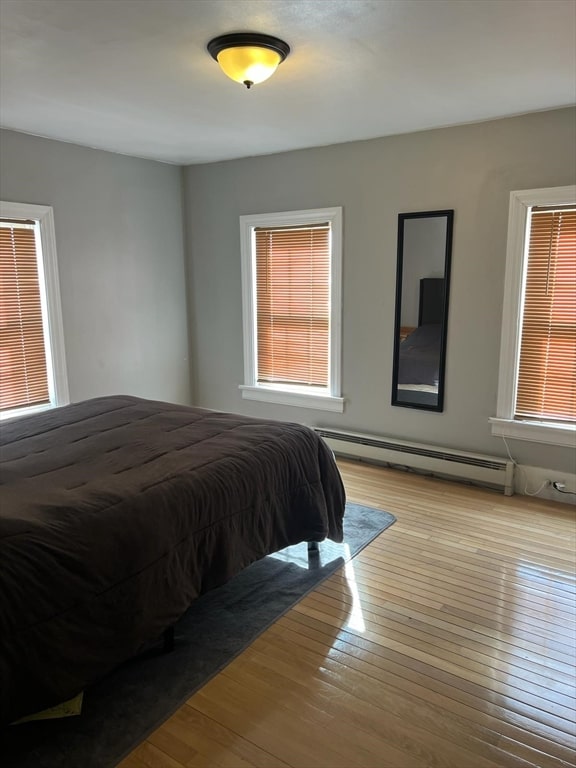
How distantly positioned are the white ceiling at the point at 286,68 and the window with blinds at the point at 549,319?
0.76 metres

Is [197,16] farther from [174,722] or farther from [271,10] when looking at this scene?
[174,722]

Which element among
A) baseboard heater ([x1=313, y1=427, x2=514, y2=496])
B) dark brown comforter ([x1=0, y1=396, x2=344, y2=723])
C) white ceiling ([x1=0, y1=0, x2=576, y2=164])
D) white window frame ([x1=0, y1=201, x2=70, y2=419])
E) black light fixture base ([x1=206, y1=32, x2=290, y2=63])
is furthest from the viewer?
white window frame ([x1=0, y1=201, x2=70, y2=419])

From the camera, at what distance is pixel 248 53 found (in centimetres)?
242

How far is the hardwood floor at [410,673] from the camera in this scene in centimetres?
181

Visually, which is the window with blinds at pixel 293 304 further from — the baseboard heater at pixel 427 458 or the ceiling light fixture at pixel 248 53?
the ceiling light fixture at pixel 248 53

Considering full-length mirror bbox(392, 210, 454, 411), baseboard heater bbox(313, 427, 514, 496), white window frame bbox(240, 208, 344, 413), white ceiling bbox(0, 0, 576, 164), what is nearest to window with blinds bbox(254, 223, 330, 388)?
white window frame bbox(240, 208, 344, 413)

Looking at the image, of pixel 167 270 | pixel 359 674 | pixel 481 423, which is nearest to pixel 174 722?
pixel 359 674

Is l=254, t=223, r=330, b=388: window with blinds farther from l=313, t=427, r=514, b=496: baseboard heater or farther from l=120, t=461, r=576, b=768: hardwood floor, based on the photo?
l=120, t=461, r=576, b=768: hardwood floor

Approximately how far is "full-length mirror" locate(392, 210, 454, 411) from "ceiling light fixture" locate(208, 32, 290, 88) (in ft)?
6.16

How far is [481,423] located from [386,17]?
8.98ft

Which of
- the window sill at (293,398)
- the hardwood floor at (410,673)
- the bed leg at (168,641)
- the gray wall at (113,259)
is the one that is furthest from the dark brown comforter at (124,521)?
the window sill at (293,398)

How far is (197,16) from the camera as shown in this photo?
220 cm

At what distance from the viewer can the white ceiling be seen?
7.10 ft

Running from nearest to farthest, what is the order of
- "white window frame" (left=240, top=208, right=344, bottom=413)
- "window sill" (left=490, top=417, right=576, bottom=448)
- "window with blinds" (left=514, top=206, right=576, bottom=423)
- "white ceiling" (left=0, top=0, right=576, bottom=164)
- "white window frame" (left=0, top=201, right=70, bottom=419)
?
"white ceiling" (left=0, top=0, right=576, bottom=164)
"window with blinds" (left=514, top=206, right=576, bottom=423)
"window sill" (left=490, top=417, right=576, bottom=448)
"white window frame" (left=0, top=201, right=70, bottom=419)
"white window frame" (left=240, top=208, right=344, bottom=413)
